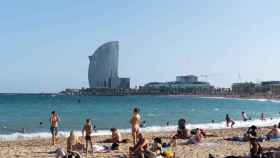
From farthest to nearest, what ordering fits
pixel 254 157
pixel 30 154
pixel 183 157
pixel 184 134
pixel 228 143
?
pixel 184 134 < pixel 228 143 < pixel 30 154 < pixel 183 157 < pixel 254 157

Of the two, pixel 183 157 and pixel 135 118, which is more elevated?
pixel 135 118

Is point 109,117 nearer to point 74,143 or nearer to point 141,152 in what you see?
point 74,143

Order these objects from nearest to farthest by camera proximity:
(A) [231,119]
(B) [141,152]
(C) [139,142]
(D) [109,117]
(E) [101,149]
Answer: (B) [141,152]
(C) [139,142]
(E) [101,149]
(A) [231,119]
(D) [109,117]

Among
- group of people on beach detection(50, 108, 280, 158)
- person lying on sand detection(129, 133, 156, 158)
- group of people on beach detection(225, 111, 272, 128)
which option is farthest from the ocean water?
person lying on sand detection(129, 133, 156, 158)

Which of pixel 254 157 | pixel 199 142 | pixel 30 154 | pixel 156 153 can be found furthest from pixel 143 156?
pixel 199 142

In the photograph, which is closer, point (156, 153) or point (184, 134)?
point (156, 153)

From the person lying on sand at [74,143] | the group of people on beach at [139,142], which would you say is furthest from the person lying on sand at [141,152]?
the person lying on sand at [74,143]

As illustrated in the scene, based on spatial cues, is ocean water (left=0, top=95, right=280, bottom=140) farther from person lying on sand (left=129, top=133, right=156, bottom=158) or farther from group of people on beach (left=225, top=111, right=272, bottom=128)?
person lying on sand (left=129, top=133, right=156, bottom=158)

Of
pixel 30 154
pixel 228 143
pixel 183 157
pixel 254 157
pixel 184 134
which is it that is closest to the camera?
pixel 254 157

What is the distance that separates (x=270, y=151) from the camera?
15.1 meters

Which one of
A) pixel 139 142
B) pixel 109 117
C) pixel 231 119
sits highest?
pixel 139 142

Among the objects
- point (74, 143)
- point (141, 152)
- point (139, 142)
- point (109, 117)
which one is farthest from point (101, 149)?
point (109, 117)

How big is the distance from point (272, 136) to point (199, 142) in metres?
3.64

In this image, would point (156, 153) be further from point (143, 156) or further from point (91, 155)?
point (91, 155)
